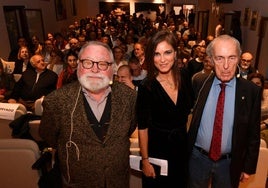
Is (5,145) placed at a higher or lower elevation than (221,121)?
lower

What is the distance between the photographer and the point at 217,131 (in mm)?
2039

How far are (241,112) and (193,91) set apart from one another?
42 centimetres

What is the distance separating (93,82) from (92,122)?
0.97 feet

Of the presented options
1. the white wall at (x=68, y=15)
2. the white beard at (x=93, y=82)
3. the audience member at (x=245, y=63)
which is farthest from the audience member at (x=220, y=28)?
the white beard at (x=93, y=82)

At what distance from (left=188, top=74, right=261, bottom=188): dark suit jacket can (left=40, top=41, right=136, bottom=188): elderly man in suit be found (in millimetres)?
553

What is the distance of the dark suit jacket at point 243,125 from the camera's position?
197cm

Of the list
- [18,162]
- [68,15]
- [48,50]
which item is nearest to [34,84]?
[18,162]

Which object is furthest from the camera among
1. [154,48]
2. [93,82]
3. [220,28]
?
[220,28]

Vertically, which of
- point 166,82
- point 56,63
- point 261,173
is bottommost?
point 261,173

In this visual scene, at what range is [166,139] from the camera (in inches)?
81.7

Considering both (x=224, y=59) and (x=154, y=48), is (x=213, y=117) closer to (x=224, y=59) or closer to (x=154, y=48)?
(x=224, y=59)

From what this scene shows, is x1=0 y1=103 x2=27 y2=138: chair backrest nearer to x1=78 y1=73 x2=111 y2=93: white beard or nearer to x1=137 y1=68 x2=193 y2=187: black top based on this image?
x1=78 y1=73 x2=111 y2=93: white beard

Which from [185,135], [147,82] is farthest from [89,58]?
[185,135]

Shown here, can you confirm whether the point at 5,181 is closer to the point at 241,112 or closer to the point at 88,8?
the point at 241,112
